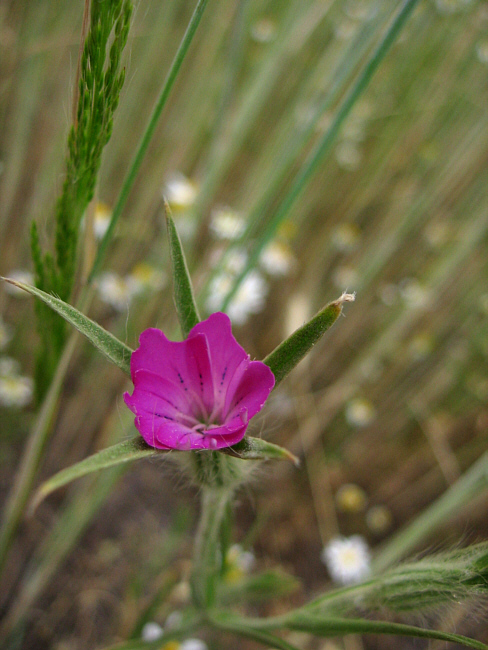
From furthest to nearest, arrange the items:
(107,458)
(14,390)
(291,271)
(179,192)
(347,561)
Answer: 1. (291,271)
2. (179,192)
3. (347,561)
4. (14,390)
5. (107,458)

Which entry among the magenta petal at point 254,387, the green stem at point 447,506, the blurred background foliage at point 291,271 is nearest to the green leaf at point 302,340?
the magenta petal at point 254,387

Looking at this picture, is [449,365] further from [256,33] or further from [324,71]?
[256,33]

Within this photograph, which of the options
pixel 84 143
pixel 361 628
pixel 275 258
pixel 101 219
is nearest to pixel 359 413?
pixel 275 258

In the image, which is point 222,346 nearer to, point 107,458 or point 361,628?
point 107,458

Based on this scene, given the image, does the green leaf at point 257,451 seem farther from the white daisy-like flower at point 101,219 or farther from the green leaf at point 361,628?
the white daisy-like flower at point 101,219

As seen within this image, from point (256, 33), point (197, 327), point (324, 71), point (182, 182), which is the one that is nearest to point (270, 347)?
point (182, 182)
